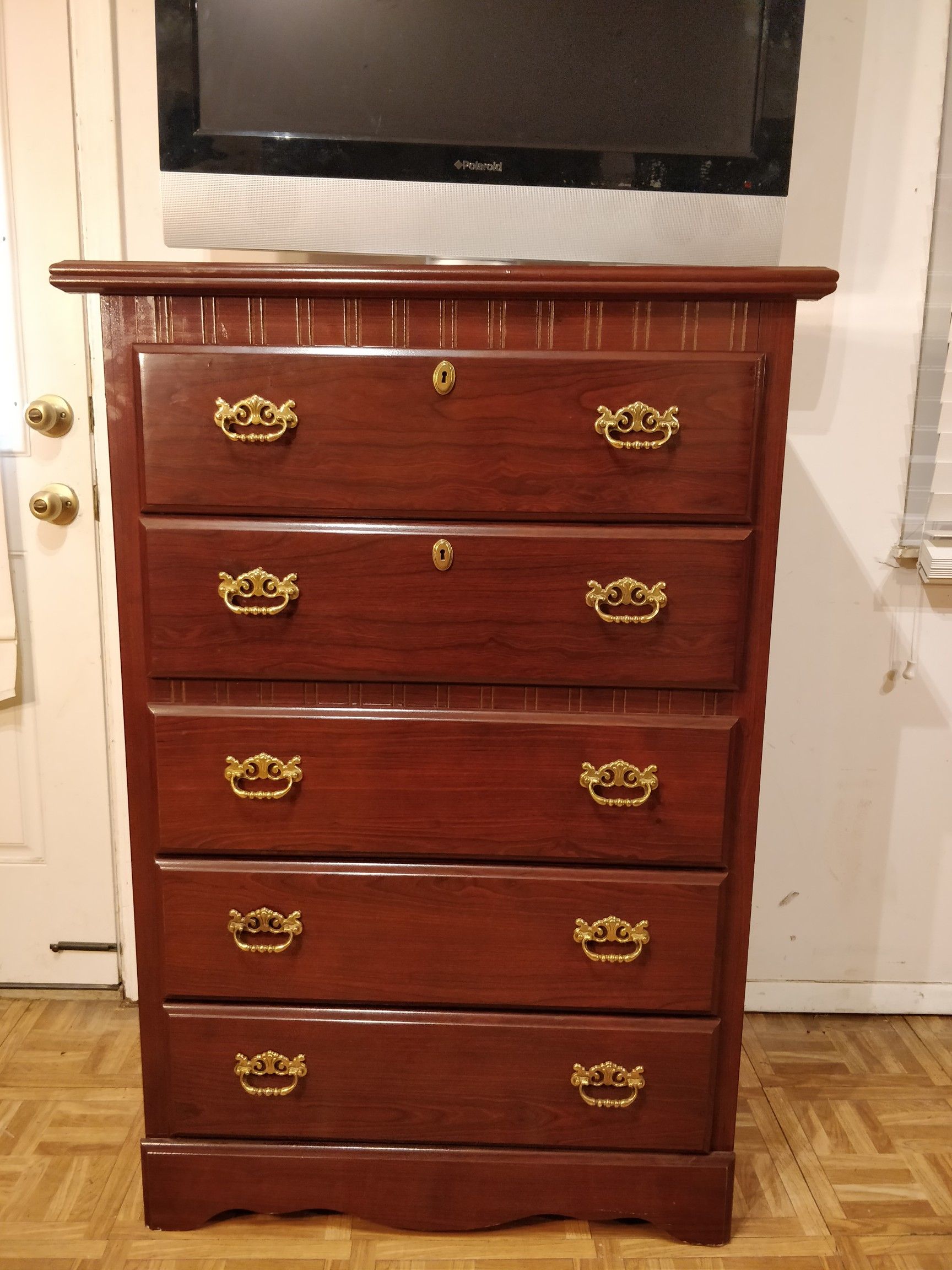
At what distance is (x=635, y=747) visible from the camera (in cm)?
126

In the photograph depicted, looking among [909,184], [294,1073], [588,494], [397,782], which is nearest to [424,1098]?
[294,1073]

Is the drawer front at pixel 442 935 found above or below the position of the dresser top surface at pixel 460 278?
below

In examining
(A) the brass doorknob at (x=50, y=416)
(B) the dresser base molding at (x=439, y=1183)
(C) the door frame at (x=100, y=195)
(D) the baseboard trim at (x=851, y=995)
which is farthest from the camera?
(D) the baseboard trim at (x=851, y=995)

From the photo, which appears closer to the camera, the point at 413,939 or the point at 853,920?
the point at 413,939

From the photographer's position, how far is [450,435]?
118 cm

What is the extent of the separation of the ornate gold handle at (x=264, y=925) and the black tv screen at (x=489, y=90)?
103cm

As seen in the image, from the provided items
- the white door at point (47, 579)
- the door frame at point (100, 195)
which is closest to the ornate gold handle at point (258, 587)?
the door frame at point (100, 195)

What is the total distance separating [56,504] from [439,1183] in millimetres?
1336

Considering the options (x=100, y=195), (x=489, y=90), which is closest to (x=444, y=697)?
(x=489, y=90)

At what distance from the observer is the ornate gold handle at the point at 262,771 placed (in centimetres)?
126

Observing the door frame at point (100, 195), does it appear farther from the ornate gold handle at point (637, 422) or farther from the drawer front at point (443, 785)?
the ornate gold handle at point (637, 422)

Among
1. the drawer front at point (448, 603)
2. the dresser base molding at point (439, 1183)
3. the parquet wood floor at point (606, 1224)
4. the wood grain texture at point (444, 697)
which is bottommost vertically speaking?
the parquet wood floor at point (606, 1224)

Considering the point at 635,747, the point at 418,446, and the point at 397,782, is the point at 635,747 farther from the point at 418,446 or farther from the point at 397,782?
the point at 418,446

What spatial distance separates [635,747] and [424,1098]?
59 cm
